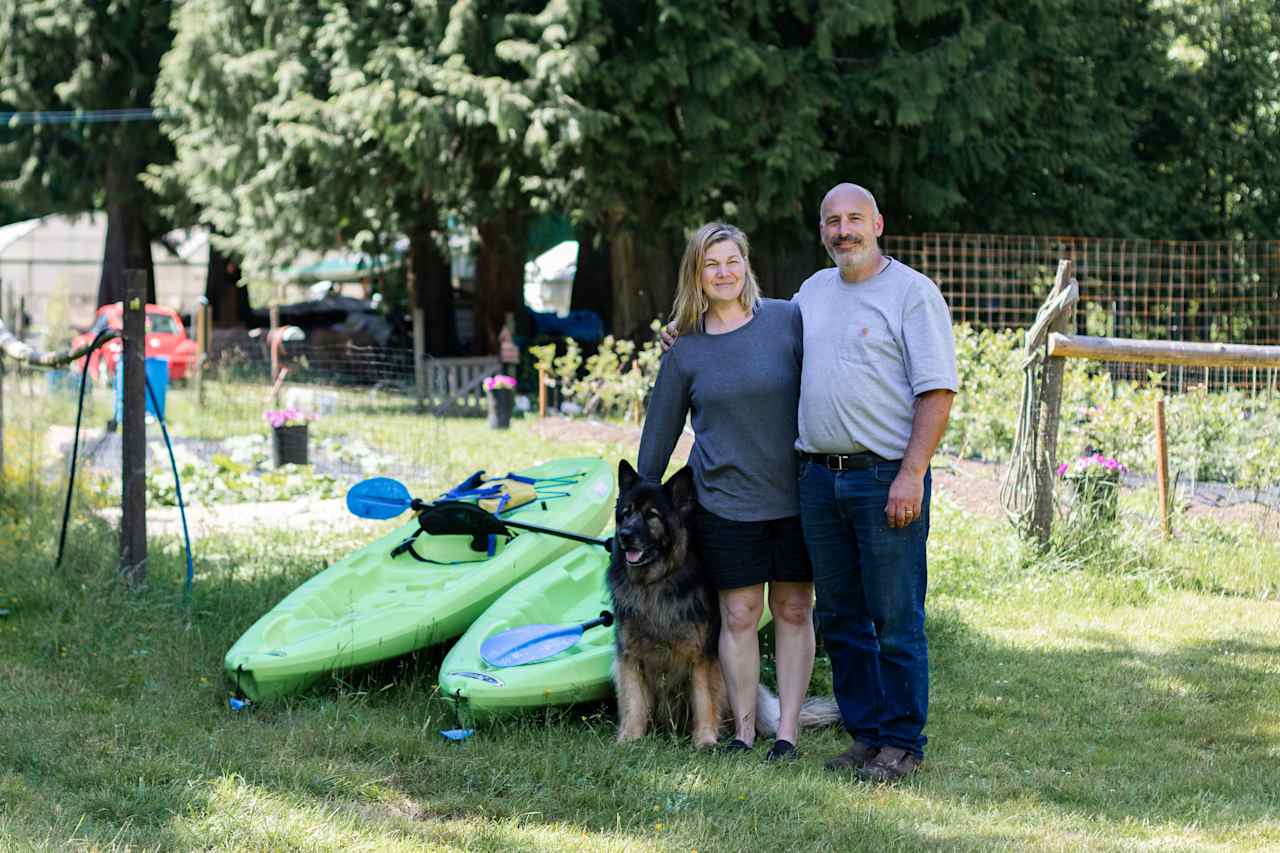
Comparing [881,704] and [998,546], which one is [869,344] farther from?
[998,546]

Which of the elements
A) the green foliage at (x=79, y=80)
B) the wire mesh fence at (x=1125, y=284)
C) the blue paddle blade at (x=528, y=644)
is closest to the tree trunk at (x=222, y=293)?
the green foliage at (x=79, y=80)

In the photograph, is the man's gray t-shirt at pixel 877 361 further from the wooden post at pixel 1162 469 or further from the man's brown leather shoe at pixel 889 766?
the wooden post at pixel 1162 469

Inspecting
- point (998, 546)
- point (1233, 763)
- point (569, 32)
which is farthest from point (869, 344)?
point (569, 32)

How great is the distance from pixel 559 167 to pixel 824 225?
12688 mm

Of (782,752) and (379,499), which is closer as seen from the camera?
(782,752)

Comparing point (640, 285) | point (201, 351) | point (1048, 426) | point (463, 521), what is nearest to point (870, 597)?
point (463, 521)

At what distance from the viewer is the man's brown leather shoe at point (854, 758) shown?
4766 mm

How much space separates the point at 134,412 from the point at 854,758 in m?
3.89

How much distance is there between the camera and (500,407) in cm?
1577

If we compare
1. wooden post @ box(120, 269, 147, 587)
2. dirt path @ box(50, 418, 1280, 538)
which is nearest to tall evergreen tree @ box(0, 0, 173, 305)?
dirt path @ box(50, 418, 1280, 538)

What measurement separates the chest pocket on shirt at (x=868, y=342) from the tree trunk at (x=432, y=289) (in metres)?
17.5

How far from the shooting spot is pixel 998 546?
7.88 metres

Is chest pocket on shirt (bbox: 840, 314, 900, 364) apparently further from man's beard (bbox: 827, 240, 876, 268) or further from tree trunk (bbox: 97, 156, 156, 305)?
tree trunk (bbox: 97, 156, 156, 305)

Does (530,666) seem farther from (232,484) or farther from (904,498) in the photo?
(232,484)
